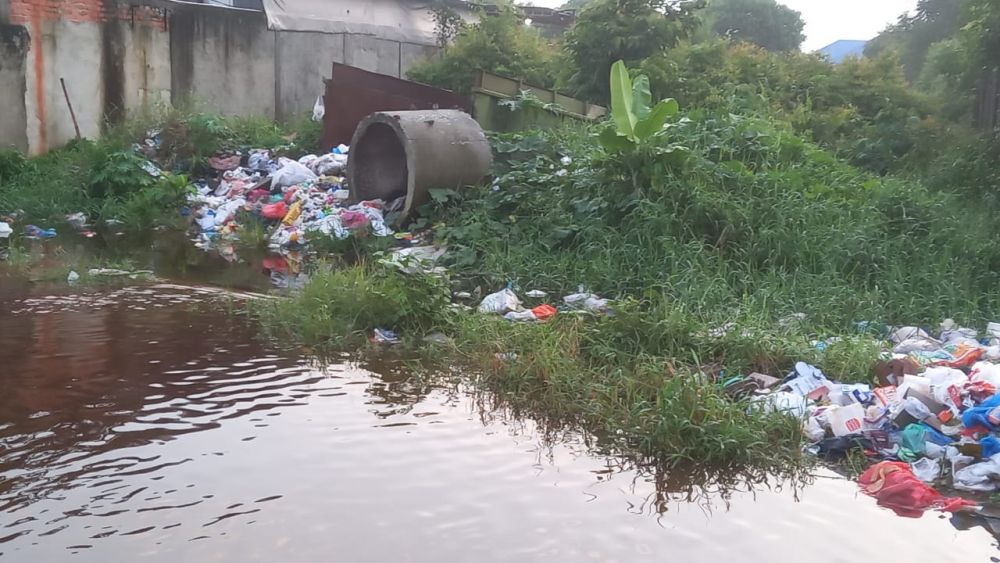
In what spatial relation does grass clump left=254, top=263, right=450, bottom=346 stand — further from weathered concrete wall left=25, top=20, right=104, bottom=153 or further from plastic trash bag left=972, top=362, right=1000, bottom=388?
weathered concrete wall left=25, top=20, right=104, bottom=153

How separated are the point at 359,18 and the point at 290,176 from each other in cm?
795

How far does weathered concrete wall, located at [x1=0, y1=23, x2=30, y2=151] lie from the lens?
10.5 m

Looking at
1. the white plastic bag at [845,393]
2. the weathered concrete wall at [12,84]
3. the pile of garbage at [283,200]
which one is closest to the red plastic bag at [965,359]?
the white plastic bag at [845,393]

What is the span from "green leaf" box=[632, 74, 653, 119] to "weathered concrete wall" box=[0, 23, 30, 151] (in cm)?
789

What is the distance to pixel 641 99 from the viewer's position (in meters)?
6.93

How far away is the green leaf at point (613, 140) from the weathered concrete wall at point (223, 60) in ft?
24.9

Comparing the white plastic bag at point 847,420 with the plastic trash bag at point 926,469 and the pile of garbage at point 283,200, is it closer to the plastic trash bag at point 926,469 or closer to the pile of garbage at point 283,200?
the plastic trash bag at point 926,469

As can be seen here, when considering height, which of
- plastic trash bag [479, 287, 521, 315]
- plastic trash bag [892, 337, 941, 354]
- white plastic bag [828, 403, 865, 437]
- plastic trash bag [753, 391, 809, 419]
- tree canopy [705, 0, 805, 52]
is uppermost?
tree canopy [705, 0, 805, 52]

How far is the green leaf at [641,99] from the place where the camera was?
22.4 ft

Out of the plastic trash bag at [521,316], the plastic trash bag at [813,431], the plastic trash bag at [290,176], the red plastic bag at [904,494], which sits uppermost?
the plastic trash bag at [290,176]

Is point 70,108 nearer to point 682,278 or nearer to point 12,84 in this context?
point 12,84

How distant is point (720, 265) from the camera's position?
5574 millimetres

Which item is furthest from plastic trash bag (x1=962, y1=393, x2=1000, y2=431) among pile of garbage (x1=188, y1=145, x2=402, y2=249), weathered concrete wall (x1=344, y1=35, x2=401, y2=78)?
weathered concrete wall (x1=344, y1=35, x2=401, y2=78)

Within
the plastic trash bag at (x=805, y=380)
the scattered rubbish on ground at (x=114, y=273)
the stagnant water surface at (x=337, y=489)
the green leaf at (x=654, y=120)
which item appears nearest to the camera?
the stagnant water surface at (x=337, y=489)
